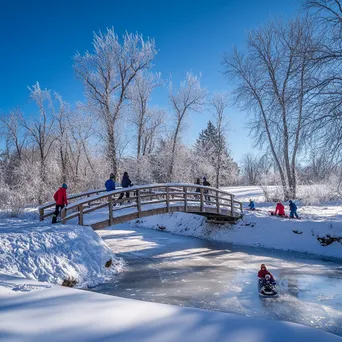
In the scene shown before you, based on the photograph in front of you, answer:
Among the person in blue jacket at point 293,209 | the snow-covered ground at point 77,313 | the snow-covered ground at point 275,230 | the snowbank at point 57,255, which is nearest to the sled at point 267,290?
the snow-covered ground at point 77,313

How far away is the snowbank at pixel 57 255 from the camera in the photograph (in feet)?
25.3

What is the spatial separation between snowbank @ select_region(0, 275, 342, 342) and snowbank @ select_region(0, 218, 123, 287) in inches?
160

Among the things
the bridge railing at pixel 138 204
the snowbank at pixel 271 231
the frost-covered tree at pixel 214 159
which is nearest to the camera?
the bridge railing at pixel 138 204

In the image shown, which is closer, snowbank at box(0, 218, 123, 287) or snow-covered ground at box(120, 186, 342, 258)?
snowbank at box(0, 218, 123, 287)

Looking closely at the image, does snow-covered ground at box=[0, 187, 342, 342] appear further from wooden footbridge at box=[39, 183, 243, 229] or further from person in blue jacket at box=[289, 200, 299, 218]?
person in blue jacket at box=[289, 200, 299, 218]

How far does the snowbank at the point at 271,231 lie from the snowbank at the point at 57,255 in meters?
8.35

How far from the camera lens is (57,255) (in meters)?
8.57

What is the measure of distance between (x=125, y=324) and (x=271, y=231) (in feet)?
45.0

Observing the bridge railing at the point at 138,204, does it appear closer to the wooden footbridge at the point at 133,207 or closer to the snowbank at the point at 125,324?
the wooden footbridge at the point at 133,207

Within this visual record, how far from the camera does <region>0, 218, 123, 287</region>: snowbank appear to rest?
7.72 meters

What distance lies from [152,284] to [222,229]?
30.7 feet

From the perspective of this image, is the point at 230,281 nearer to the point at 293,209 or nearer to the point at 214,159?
the point at 293,209

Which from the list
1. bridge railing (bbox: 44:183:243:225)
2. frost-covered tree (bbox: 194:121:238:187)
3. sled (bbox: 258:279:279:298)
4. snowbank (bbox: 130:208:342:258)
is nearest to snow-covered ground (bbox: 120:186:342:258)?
snowbank (bbox: 130:208:342:258)

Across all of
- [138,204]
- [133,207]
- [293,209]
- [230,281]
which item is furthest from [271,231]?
[138,204]
